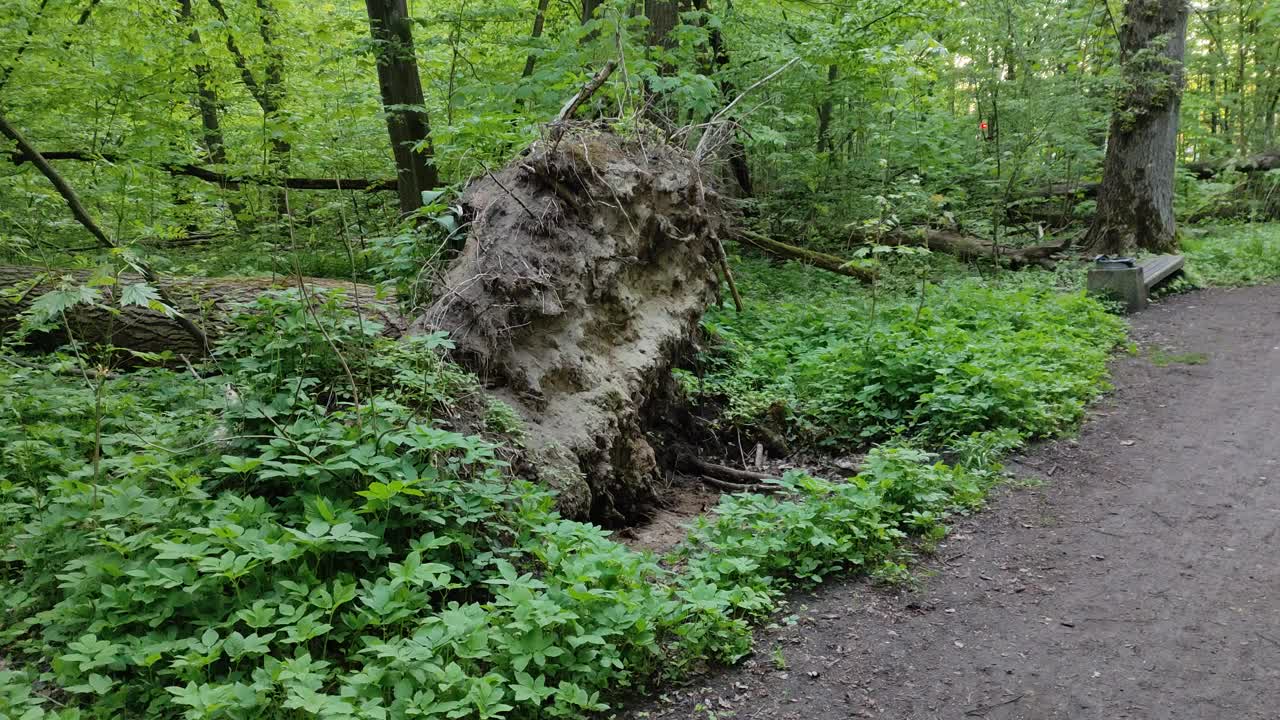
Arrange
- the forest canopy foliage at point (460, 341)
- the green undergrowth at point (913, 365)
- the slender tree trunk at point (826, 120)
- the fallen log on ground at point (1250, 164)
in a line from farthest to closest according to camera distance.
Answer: the fallen log on ground at point (1250, 164) < the slender tree trunk at point (826, 120) < the green undergrowth at point (913, 365) < the forest canopy foliage at point (460, 341)

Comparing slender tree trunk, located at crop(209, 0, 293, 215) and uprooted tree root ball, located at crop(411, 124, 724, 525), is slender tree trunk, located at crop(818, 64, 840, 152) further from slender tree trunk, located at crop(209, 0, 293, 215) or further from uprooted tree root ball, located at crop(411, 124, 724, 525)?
slender tree trunk, located at crop(209, 0, 293, 215)

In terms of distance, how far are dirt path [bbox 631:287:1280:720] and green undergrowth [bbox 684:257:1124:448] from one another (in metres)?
0.65

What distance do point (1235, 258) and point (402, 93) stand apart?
12932 millimetres

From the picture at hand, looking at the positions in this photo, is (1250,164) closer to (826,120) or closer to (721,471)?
(826,120)

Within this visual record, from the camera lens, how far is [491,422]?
15.4ft

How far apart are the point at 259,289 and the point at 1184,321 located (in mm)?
10661

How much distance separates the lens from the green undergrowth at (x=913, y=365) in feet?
21.3

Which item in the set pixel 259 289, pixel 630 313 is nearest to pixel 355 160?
pixel 259 289

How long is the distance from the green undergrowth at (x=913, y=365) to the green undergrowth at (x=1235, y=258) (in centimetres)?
346

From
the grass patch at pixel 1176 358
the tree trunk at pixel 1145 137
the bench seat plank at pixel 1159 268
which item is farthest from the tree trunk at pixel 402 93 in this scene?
the tree trunk at pixel 1145 137

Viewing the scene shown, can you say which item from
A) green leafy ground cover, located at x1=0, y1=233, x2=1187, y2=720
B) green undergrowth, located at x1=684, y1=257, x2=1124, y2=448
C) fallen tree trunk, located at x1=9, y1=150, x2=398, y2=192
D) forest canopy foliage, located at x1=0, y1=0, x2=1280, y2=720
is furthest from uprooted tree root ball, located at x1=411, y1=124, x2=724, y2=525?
fallen tree trunk, located at x1=9, y1=150, x2=398, y2=192

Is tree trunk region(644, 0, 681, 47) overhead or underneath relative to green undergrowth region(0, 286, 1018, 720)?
overhead

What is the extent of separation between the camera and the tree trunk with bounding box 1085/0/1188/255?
11.7 meters

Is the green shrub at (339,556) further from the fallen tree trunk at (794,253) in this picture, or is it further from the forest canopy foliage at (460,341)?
the fallen tree trunk at (794,253)
